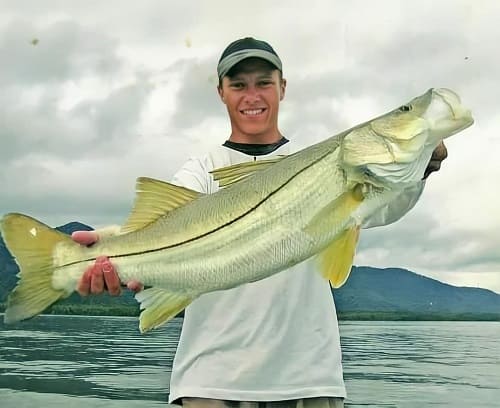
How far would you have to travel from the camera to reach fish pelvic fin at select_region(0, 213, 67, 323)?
4.64 meters

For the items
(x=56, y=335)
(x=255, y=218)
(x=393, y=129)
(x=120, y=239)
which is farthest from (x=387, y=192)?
(x=56, y=335)

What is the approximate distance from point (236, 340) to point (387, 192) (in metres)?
1.21

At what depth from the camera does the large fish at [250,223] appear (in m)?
4.31

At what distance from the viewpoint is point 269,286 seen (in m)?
4.84

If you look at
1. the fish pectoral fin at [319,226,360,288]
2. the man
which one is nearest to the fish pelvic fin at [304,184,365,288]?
the fish pectoral fin at [319,226,360,288]

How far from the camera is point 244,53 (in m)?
5.50

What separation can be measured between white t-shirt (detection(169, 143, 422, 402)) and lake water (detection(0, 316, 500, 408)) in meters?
15.1

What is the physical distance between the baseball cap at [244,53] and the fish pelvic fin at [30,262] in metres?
1.63

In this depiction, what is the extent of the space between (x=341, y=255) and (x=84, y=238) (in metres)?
1.44

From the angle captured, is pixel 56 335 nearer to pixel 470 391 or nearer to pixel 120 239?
pixel 470 391

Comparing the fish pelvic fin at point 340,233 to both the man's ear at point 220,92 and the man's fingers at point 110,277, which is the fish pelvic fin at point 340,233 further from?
the man's ear at point 220,92

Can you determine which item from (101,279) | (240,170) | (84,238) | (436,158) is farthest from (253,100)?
(101,279)

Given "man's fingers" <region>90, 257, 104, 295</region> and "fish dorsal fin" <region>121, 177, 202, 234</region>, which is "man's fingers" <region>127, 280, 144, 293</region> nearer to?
"man's fingers" <region>90, 257, 104, 295</region>

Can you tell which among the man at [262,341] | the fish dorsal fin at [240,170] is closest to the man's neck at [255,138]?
the fish dorsal fin at [240,170]
